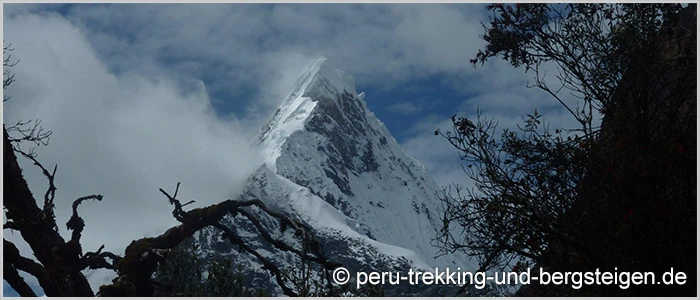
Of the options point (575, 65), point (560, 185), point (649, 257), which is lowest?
point (649, 257)

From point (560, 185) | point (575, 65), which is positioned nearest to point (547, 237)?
point (560, 185)

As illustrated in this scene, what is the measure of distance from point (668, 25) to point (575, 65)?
4.26 feet

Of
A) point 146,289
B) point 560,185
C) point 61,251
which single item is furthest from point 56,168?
point 560,185

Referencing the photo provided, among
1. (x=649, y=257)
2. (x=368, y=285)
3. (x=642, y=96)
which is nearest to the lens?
(x=649, y=257)

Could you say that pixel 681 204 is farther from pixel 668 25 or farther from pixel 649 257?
pixel 668 25

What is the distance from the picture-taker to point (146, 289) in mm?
9969

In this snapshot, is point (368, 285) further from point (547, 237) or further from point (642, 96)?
point (642, 96)

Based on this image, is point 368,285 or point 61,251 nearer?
point 61,251

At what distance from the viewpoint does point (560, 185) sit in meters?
8.98

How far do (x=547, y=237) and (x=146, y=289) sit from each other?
5.39 meters

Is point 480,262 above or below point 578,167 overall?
below

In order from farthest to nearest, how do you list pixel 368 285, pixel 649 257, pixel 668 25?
pixel 368 285 < pixel 668 25 < pixel 649 257

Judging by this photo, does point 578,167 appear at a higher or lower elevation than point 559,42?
lower

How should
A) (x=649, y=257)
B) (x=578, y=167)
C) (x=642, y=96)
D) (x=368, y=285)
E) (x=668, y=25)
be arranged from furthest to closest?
(x=368, y=285), (x=668, y=25), (x=578, y=167), (x=642, y=96), (x=649, y=257)
